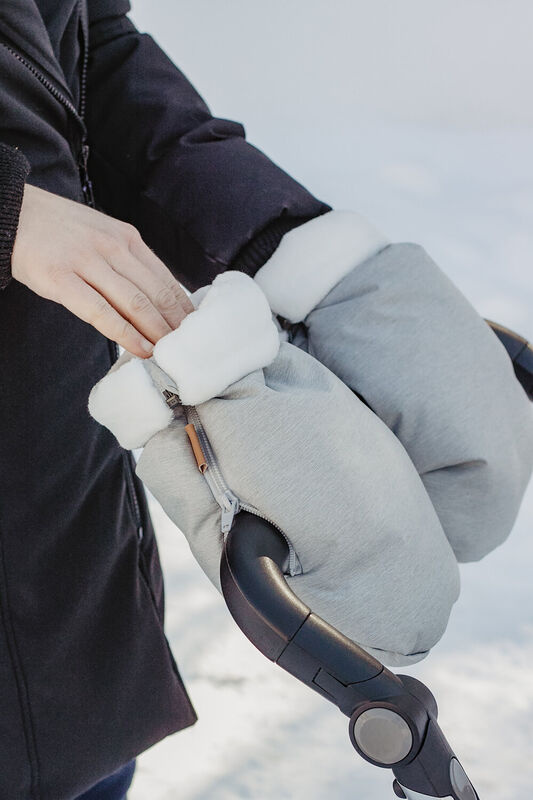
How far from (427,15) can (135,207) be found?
1.25m

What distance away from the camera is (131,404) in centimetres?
37

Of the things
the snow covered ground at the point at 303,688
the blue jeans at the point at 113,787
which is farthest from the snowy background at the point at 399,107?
the blue jeans at the point at 113,787

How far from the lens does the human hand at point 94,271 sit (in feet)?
1.21

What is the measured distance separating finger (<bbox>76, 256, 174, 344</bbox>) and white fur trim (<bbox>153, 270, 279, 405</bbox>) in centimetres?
2

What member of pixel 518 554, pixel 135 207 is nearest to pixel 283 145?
pixel 518 554

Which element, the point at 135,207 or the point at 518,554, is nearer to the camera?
the point at 135,207

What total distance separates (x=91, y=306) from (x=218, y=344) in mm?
61

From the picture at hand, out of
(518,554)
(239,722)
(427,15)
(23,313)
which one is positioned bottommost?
(239,722)

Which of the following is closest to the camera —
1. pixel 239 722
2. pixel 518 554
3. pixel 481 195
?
pixel 239 722

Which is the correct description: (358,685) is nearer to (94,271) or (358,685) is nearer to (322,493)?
(322,493)

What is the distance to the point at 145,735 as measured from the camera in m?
0.56

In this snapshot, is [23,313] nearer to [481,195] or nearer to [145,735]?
[145,735]

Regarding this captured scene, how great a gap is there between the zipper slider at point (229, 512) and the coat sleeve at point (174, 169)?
195 mm

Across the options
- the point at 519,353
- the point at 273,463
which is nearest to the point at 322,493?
the point at 273,463
